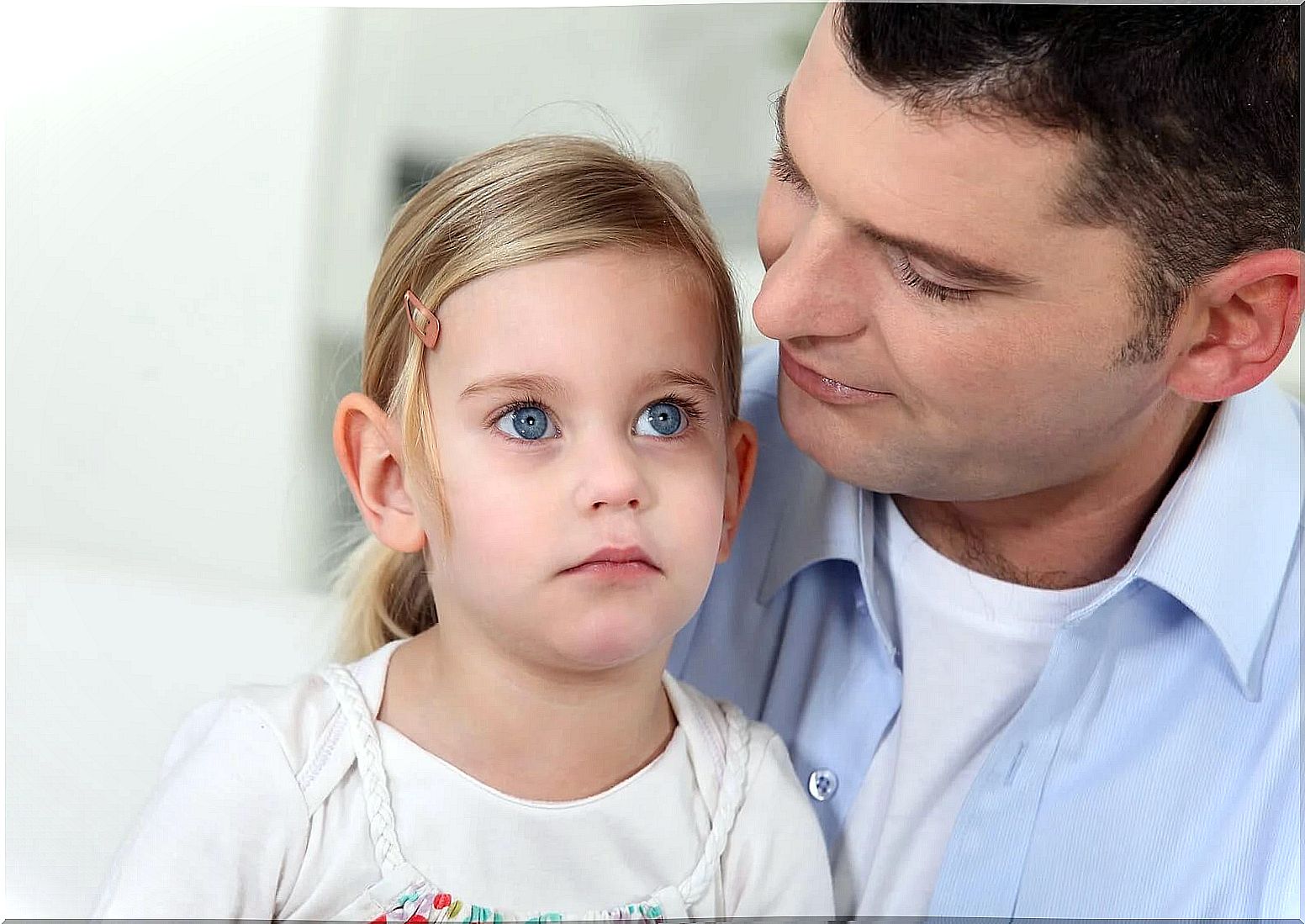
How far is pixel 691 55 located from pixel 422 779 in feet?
1.84

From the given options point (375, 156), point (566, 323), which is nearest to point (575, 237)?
point (566, 323)

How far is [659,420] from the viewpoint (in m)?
0.82

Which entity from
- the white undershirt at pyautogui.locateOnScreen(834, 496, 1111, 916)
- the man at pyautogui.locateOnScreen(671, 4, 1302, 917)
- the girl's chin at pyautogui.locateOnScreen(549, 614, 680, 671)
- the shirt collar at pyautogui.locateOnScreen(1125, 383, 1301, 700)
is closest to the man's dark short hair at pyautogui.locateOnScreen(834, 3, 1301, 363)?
the man at pyautogui.locateOnScreen(671, 4, 1302, 917)

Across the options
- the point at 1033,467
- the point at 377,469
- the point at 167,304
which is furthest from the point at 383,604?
the point at 1033,467

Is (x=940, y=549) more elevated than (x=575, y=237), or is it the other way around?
(x=575, y=237)

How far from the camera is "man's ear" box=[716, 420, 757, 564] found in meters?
0.90

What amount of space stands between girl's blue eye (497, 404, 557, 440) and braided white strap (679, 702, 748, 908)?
0.88ft

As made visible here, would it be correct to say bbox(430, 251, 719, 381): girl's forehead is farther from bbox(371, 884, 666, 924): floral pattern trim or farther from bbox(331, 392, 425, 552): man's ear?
bbox(371, 884, 666, 924): floral pattern trim

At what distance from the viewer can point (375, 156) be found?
1.04 meters

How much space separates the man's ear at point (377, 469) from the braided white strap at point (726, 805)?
25 centimetres

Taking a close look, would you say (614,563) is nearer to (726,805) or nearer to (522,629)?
(522,629)

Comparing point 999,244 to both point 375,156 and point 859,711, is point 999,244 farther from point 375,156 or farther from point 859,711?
point 375,156

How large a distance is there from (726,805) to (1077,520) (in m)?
0.35

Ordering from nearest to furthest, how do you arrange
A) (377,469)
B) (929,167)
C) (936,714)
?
(929,167), (377,469), (936,714)
